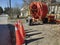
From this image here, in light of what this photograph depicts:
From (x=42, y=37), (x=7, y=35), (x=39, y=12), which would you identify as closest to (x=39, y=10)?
(x=39, y=12)

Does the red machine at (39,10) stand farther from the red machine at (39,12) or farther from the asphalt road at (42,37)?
the asphalt road at (42,37)

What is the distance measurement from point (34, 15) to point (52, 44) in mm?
17230

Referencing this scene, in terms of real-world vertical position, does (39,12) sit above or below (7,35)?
above

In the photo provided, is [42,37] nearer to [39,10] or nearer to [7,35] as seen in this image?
[7,35]

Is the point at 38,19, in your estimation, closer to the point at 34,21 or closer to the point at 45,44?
the point at 34,21

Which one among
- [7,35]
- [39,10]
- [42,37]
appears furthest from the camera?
[39,10]

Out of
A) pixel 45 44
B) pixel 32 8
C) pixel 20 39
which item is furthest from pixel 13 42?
pixel 32 8

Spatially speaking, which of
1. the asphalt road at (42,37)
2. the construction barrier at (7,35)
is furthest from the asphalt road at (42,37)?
the construction barrier at (7,35)

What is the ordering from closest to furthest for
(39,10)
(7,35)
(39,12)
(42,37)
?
1. (7,35)
2. (42,37)
3. (39,10)
4. (39,12)

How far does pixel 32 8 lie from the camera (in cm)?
2761

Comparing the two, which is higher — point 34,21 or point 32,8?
point 32,8

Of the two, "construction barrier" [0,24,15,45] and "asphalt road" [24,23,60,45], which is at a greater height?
"construction barrier" [0,24,15,45]

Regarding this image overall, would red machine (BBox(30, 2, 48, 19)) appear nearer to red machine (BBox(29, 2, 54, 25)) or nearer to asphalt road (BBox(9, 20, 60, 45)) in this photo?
red machine (BBox(29, 2, 54, 25))

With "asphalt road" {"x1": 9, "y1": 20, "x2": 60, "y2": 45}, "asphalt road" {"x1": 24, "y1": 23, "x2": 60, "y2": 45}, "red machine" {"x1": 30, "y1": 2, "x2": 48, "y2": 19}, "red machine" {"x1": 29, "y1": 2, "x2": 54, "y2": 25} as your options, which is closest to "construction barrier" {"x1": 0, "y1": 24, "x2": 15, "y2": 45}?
"asphalt road" {"x1": 9, "y1": 20, "x2": 60, "y2": 45}
